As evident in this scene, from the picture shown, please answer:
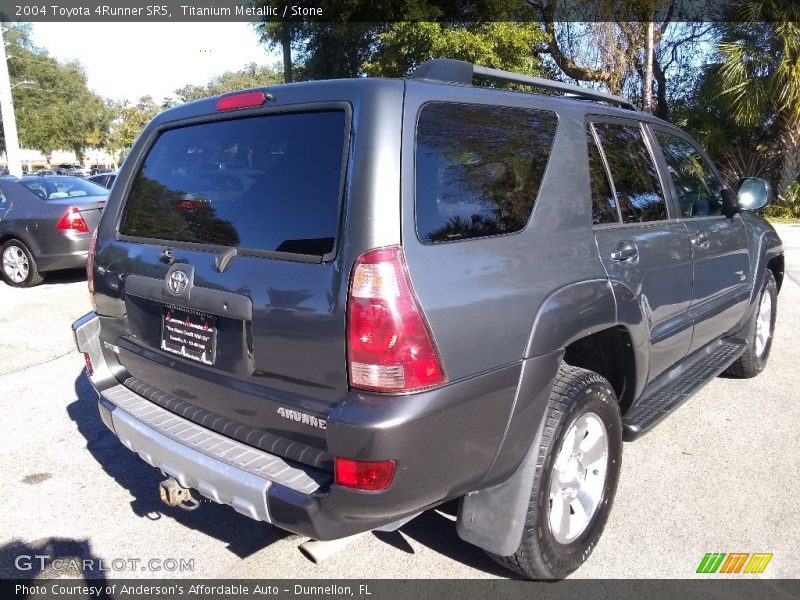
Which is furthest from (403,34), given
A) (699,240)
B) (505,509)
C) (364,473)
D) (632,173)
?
(364,473)

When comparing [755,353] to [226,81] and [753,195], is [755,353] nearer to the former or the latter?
[753,195]

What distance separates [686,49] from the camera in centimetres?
2111

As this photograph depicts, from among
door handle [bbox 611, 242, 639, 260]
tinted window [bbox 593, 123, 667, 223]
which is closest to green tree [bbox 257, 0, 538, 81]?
tinted window [bbox 593, 123, 667, 223]

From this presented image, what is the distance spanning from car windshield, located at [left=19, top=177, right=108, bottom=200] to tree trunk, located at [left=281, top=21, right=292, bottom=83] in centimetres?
815

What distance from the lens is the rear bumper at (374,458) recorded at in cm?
195

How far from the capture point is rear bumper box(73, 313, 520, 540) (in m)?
1.95

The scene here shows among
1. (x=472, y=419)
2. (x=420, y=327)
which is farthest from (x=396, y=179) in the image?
(x=472, y=419)

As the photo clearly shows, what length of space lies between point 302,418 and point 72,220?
766 cm

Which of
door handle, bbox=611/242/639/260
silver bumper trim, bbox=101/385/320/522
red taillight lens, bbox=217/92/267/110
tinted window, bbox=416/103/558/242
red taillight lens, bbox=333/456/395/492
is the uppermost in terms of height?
red taillight lens, bbox=217/92/267/110

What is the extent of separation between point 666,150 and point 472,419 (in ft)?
7.76

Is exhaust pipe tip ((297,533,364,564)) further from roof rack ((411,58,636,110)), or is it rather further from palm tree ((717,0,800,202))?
palm tree ((717,0,800,202))

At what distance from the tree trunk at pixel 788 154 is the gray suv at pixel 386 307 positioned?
15322 mm

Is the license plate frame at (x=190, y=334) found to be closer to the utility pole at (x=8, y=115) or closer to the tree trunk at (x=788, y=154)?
the tree trunk at (x=788, y=154)

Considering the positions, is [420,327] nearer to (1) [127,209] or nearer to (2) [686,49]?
(1) [127,209]
